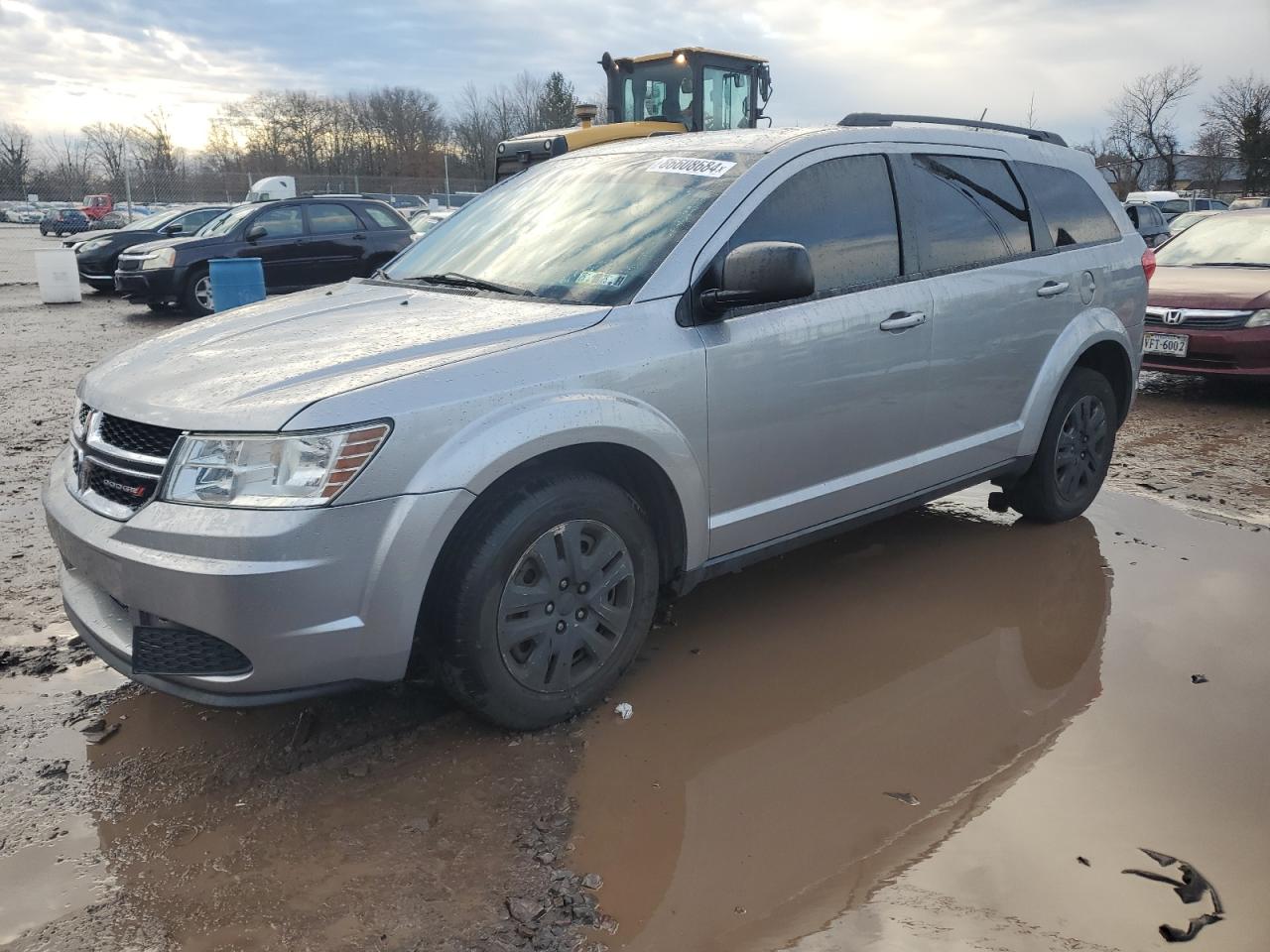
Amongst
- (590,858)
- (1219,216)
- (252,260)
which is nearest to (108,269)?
(252,260)

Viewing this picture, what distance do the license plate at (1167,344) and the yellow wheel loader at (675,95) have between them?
6464 millimetres

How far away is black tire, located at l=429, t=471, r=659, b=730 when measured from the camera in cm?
281

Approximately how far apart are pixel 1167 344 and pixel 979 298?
4860 mm

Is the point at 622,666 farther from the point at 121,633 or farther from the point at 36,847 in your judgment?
the point at 36,847

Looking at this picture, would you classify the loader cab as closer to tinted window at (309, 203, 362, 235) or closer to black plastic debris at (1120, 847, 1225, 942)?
tinted window at (309, 203, 362, 235)

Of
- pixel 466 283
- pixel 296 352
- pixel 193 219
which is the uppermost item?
pixel 193 219

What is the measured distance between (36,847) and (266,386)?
1.33 m

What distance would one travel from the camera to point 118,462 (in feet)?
9.20

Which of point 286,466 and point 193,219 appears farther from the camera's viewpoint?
point 193,219

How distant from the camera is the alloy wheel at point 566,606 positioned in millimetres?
2928

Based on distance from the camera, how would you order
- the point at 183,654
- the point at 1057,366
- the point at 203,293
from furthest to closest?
the point at 203,293 → the point at 1057,366 → the point at 183,654

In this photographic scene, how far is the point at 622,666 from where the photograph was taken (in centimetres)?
327

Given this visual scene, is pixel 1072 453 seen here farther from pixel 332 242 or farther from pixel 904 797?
pixel 332 242

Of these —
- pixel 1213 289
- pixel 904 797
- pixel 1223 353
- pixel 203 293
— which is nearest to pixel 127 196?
pixel 203 293
